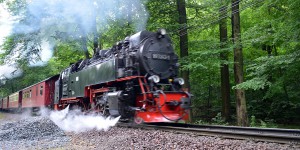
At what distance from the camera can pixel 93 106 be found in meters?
11.3

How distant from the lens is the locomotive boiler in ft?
28.5

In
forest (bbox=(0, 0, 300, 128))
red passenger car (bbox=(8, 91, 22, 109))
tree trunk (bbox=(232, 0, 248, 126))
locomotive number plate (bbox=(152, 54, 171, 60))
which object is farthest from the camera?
red passenger car (bbox=(8, 91, 22, 109))

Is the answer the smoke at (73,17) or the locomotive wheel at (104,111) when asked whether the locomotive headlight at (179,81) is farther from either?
the smoke at (73,17)

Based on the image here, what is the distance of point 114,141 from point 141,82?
2.91 meters

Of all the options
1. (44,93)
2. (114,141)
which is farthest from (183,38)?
(44,93)

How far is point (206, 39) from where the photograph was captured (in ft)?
45.7

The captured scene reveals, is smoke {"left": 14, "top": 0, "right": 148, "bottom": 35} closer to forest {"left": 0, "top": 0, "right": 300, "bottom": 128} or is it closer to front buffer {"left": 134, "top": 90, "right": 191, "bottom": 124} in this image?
forest {"left": 0, "top": 0, "right": 300, "bottom": 128}

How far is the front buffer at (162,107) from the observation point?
844 cm

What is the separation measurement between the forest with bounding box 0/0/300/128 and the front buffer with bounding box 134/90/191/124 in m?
2.16

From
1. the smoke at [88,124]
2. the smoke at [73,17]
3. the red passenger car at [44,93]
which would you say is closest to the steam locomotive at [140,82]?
the smoke at [88,124]

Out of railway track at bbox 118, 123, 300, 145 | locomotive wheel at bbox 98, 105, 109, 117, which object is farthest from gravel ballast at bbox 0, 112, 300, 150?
locomotive wheel at bbox 98, 105, 109, 117

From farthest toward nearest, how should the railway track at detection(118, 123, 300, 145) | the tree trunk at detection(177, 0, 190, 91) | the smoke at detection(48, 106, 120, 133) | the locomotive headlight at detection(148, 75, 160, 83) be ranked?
1. the tree trunk at detection(177, 0, 190, 91)
2. the smoke at detection(48, 106, 120, 133)
3. the locomotive headlight at detection(148, 75, 160, 83)
4. the railway track at detection(118, 123, 300, 145)

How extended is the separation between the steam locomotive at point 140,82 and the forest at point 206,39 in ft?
5.92

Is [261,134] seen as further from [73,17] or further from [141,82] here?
[73,17]
